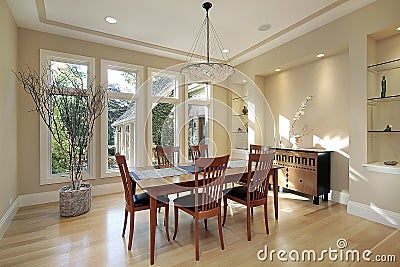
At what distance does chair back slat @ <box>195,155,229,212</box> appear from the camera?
2.25 m

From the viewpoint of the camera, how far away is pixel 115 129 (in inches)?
192

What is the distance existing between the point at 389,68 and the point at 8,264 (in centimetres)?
535

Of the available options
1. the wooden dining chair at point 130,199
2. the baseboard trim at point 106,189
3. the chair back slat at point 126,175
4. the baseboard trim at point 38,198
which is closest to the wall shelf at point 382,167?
the wooden dining chair at point 130,199

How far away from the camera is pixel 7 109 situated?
10.5ft

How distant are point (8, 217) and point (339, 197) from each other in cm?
532

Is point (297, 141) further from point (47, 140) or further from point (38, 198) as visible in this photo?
point (38, 198)

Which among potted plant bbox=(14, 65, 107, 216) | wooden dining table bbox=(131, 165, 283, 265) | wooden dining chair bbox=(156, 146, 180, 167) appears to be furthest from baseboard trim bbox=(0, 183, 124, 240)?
wooden dining table bbox=(131, 165, 283, 265)

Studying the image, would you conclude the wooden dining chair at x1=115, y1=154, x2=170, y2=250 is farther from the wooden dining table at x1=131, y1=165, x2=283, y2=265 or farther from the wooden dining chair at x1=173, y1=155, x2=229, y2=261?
the wooden dining chair at x1=173, y1=155, x2=229, y2=261

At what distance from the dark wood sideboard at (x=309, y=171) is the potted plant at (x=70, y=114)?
145 inches

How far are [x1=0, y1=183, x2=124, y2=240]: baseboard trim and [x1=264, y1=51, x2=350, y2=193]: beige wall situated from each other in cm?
394

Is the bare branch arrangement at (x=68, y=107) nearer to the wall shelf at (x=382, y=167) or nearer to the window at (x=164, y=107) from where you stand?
the window at (x=164, y=107)

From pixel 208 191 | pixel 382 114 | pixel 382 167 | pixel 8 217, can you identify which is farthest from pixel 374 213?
pixel 8 217

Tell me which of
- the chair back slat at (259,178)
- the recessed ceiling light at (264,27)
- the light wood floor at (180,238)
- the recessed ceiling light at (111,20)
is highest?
the recessed ceiling light at (111,20)

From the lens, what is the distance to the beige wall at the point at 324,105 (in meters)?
3.95
